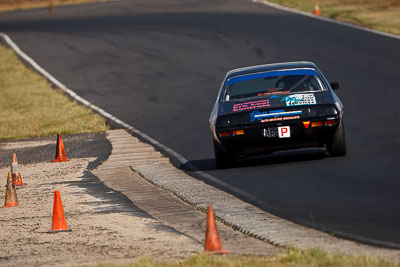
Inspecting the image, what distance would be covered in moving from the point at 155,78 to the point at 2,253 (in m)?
19.9

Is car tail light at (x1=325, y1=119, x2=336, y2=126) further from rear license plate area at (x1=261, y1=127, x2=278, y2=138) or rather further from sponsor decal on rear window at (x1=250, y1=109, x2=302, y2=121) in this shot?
rear license plate area at (x1=261, y1=127, x2=278, y2=138)

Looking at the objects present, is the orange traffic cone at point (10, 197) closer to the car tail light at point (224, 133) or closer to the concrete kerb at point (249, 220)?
the concrete kerb at point (249, 220)

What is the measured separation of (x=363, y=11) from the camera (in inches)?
1636

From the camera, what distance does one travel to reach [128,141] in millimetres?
18906

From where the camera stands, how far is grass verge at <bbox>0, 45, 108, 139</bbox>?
2236 centimetres

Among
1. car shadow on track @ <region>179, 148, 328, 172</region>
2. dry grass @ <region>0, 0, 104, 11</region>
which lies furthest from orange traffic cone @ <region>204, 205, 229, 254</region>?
dry grass @ <region>0, 0, 104, 11</region>

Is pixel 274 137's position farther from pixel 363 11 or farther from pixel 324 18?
pixel 363 11

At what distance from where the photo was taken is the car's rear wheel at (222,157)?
551 inches

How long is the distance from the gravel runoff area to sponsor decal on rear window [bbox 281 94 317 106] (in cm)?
280

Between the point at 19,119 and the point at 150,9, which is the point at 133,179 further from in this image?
the point at 150,9

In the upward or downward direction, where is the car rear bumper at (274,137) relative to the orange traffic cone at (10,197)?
upward

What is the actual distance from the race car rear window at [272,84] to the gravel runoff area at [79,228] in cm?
254

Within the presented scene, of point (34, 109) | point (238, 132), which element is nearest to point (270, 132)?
point (238, 132)

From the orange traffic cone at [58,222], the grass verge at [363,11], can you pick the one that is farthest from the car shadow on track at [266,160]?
the grass verge at [363,11]
